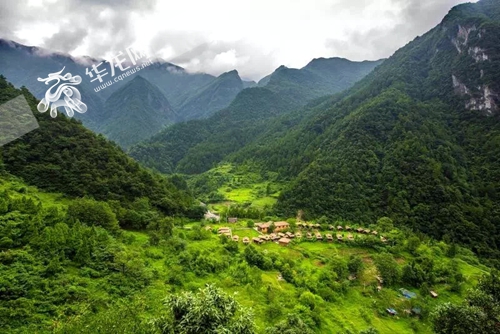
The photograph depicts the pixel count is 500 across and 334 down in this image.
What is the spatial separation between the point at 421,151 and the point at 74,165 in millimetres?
64097

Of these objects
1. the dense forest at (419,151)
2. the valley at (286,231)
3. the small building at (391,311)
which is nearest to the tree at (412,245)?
the valley at (286,231)

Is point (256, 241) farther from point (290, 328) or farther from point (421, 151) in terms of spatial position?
point (421, 151)

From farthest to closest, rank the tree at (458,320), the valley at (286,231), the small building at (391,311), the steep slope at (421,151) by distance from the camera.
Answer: the steep slope at (421,151)
the small building at (391,311)
the tree at (458,320)
the valley at (286,231)

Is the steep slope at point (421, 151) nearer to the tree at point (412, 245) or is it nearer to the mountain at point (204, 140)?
the tree at point (412, 245)

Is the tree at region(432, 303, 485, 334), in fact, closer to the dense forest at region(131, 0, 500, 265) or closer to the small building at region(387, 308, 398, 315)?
the small building at region(387, 308, 398, 315)

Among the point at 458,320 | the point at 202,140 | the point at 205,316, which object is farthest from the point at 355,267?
the point at 202,140

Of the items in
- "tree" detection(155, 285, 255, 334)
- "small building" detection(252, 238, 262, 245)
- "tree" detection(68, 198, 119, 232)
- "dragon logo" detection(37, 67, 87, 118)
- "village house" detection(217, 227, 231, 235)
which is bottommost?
"small building" detection(252, 238, 262, 245)

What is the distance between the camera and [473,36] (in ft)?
318

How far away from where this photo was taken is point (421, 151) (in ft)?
218

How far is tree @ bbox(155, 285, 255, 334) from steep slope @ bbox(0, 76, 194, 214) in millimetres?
27269

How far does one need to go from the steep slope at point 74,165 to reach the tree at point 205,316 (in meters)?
27.3

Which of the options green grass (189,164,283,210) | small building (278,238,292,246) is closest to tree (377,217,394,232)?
small building (278,238,292,246)

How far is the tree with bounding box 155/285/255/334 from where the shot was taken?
12.0 m

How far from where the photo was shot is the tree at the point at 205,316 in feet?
39.4
